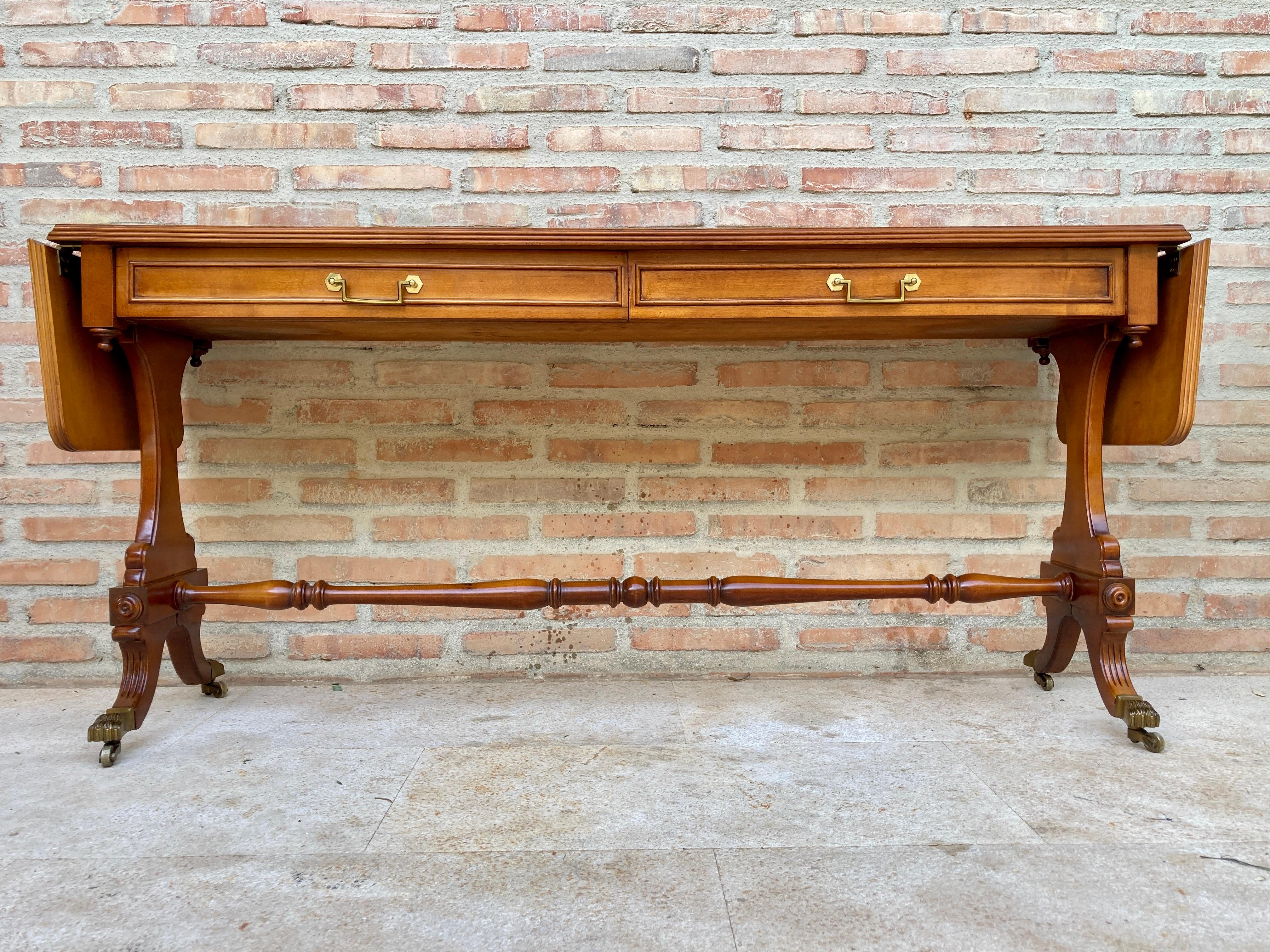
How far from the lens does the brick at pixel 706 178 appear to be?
1969mm

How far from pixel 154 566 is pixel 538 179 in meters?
1.24

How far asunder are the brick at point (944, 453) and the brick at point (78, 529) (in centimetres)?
189

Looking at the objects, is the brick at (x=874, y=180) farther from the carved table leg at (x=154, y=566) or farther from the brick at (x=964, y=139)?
the carved table leg at (x=154, y=566)

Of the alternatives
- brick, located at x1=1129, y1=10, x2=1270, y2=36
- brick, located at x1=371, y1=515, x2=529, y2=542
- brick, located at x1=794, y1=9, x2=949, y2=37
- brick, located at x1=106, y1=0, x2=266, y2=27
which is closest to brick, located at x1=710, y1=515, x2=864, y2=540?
brick, located at x1=371, y1=515, x2=529, y2=542

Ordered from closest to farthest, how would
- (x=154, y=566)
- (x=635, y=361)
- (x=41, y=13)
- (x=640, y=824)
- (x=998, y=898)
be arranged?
(x=998, y=898), (x=640, y=824), (x=154, y=566), (x=41, y=13), (x=635, y=361)

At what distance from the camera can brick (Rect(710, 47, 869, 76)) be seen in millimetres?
1969

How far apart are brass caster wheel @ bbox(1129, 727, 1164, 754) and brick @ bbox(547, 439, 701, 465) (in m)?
1.09

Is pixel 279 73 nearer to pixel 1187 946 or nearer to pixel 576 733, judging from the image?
pixel 576 733

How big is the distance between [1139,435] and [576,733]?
1.31 m

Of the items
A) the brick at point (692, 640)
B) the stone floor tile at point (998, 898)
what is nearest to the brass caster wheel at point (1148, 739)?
the stone floor tile at point (998, 898)

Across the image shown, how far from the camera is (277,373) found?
1.98m

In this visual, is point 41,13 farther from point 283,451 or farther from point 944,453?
point 944,453

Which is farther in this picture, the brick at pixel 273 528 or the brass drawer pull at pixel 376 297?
the brick at pixel 273 528

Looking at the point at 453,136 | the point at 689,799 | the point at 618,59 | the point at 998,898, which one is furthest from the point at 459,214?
the point at 998,898
